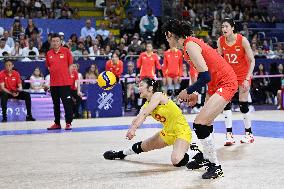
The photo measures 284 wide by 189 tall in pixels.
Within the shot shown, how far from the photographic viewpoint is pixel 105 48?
18.3 m

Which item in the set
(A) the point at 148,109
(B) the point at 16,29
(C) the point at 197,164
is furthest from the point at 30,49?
(C) the point at 197,164

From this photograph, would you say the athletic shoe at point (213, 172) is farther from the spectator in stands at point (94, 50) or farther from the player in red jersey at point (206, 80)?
the spectator in stands at point (94, 50)

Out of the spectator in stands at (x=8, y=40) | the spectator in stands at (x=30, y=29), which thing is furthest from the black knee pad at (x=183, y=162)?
the spectator in stands at (x=30, y=29)

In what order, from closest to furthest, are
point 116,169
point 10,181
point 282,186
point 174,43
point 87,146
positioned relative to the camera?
point 282,186, point 10,181, point 174,43, point 116,169, point 87,146

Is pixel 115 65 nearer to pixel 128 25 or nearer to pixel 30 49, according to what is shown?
pixel 30 49

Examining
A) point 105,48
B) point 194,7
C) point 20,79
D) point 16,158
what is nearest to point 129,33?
point 105,48

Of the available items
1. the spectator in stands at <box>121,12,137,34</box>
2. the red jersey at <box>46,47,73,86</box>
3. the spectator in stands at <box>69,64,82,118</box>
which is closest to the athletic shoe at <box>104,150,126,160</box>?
the red jersey at <box>46,47,73,86</box>

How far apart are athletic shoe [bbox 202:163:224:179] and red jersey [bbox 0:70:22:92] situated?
9866 millimetres

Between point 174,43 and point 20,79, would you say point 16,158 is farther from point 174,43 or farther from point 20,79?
point 20,79

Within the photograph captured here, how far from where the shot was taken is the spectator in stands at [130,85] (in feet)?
56.2

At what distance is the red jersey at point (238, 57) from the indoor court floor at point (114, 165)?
1083 mm

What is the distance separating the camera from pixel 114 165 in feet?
22.1

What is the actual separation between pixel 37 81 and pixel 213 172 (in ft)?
35.6

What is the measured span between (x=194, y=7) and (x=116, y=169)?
19.0 metres
